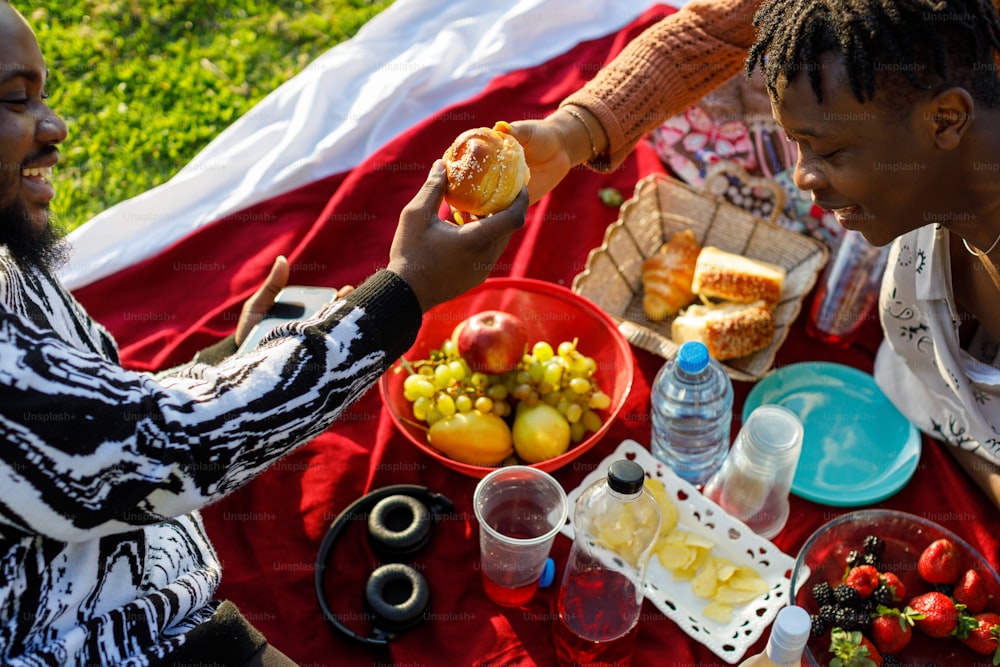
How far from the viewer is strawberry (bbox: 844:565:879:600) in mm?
1912

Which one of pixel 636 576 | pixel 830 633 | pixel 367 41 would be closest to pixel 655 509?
pixel 636 576

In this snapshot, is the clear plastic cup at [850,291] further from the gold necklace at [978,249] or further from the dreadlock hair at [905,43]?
the dreadlock hair at [905,43]

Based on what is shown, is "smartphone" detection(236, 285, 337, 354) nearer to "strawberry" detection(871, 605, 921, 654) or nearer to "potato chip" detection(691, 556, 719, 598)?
"potato chip" detection(691, 556, 719, 598)

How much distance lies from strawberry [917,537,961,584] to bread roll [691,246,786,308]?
0.86 meters

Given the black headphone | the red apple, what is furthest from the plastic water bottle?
the black headphone

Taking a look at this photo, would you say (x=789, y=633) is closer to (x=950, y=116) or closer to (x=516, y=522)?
(x=516, y=522)

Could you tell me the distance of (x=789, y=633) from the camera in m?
1.41

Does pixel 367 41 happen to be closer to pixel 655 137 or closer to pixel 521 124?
pixel 655 137

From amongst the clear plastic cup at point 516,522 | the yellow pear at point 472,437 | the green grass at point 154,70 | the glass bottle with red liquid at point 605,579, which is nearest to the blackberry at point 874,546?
the glass bottle with red liquid at point 605,579

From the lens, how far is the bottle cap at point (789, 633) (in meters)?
1.40

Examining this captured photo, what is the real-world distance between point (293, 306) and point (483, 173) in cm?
78

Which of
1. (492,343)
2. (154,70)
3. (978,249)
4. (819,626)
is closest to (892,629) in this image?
(819,626)

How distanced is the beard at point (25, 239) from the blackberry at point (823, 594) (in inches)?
72.0

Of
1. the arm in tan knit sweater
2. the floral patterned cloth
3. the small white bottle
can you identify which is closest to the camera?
the small white bottle
